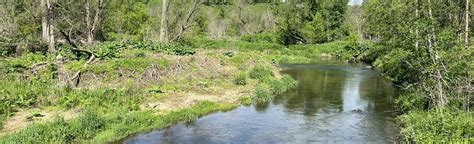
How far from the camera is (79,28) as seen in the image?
64000 millimetres

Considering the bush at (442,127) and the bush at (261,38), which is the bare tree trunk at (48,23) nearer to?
the bush at (442,127)

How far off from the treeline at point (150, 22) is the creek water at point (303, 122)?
1972 centimetres

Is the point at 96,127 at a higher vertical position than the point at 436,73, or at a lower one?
lower

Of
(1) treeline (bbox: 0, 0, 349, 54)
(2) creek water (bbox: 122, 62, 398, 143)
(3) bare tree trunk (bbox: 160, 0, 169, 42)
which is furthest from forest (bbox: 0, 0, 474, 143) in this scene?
(3) bare tree trunk (bbox: 160, 0, 169, 42)

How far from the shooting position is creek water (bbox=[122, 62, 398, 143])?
22.5 meters

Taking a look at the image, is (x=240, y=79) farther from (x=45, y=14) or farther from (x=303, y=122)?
(x=45, y=14)

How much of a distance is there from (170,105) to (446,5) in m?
16.1

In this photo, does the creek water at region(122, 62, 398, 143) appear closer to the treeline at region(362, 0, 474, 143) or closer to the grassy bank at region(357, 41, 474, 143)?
the grassy bank at region(357, 41, 474, 143)

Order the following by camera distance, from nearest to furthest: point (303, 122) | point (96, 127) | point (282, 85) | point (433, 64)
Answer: point (96, 127), point (433, 64), point (303, 122), point (282, 85)

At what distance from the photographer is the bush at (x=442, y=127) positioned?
18.2 metres

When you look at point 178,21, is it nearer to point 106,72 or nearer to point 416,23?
point 106,72

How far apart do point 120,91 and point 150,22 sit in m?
53.6

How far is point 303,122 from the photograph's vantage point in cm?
2647

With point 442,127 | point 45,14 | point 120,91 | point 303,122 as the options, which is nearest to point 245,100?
point 303,122
